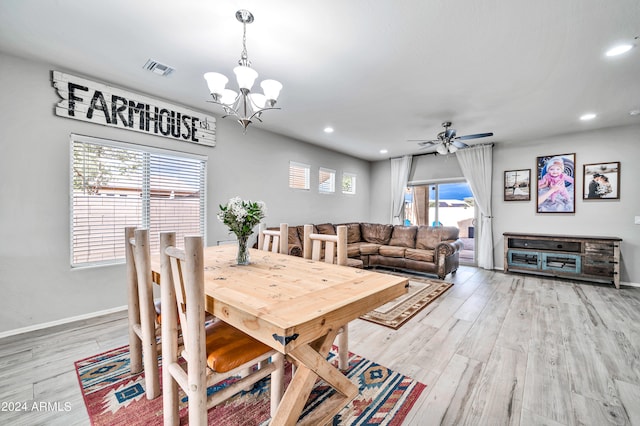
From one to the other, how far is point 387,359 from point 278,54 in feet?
9.31

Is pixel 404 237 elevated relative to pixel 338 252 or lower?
lower

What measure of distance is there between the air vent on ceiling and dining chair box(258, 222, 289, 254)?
6.17 ft

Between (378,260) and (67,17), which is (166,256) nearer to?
(67,17)

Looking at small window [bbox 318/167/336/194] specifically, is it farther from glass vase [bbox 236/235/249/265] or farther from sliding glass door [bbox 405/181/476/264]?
glass vase [bbox 236/235/249/265]

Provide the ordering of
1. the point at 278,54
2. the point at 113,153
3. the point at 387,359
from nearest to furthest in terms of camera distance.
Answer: the point at 387,359
the point at 278,54
the point at 113,153

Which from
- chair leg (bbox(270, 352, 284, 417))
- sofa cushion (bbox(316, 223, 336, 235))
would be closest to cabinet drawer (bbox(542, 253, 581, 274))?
sofa cushion (bbox(316, 223, 336, 235))

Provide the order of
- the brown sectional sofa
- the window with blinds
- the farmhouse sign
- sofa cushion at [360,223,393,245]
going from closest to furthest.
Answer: the farmhouse sign < the window with blinds < the brown sectional sofa < sofa cushion at [360,223,393,245]

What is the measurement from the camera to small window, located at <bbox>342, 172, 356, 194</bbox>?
678 cm

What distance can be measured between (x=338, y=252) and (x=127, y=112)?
309 centimetres

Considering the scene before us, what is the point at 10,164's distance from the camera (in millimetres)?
2484

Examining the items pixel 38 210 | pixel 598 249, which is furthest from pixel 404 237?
pixel 38 210

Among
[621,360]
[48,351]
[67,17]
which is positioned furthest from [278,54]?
[621,360]

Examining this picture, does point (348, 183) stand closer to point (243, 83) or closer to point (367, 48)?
point (367, 48)

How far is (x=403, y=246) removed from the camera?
19.0 feet
